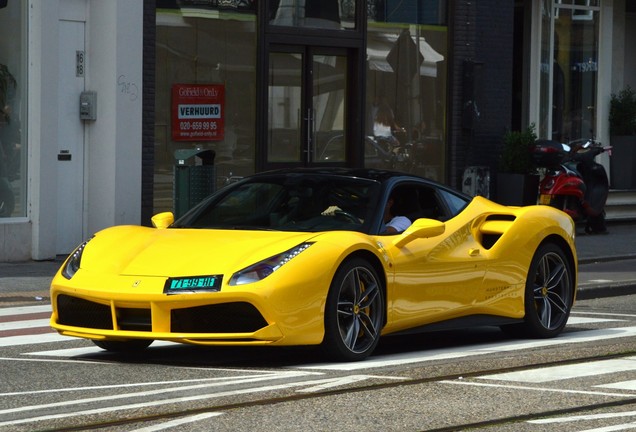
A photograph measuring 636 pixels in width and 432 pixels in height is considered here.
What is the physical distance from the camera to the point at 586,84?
81.3ft

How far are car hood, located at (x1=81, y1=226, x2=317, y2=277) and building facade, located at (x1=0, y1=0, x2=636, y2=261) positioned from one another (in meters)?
5.54

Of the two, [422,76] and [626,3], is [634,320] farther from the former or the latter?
[626,3]

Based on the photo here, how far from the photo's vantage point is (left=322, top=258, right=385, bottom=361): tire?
9398mm

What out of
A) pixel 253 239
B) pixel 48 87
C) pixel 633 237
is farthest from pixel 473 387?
pixel 633 237

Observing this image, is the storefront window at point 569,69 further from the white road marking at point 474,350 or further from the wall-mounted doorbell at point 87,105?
the white road marking at point 474,350

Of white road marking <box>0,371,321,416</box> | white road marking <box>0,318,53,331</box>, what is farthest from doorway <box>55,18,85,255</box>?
→ white road marking <box>0,371,321,416</box>

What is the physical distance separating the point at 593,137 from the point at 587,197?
3085 mm

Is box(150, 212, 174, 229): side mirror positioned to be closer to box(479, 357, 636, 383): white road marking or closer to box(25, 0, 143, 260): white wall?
box(479, 357, 636, 383): white road marking

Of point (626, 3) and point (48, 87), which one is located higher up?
point (626, 3)

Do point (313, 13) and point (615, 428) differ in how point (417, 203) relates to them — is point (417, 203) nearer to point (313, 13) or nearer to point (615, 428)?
point (615, 428)

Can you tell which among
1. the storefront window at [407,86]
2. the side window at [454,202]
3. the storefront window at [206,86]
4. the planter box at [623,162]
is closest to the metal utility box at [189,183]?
the storefront window at [206,86]

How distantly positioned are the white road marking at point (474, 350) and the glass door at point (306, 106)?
8.31 m

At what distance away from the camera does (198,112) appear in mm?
18688

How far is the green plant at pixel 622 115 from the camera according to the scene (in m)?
24.9
